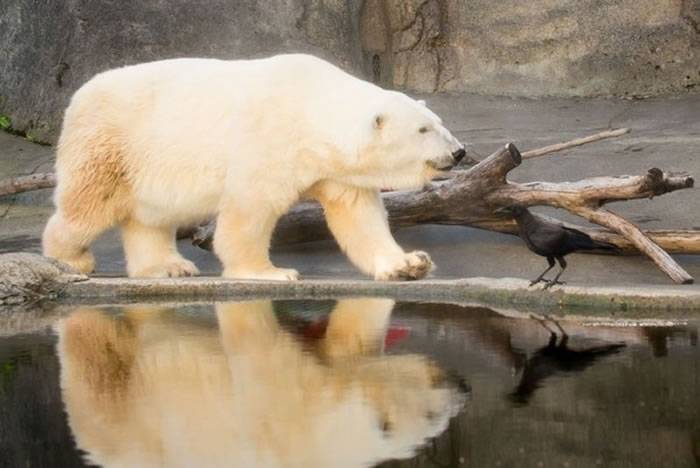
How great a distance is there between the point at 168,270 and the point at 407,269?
5.48 ft

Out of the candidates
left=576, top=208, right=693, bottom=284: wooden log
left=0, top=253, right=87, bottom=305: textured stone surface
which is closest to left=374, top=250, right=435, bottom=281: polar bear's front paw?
left=576, top=208, right=693, bottom=284: wooden log

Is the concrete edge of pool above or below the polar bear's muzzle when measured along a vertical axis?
below

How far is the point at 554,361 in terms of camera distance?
20.6 ft

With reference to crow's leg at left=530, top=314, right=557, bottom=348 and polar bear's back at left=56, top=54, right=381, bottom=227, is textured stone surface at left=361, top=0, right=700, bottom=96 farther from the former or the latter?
crow's leg at left=530, top=314, right=557, bottom=348

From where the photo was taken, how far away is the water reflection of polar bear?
495cm

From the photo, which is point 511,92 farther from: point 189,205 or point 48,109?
point 189,205

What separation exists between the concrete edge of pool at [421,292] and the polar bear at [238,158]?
16.2 inches

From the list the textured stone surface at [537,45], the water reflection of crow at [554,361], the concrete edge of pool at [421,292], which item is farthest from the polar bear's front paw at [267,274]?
the textured stone surface at [537,45]

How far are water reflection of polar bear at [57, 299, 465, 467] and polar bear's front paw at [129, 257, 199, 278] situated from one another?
4.91 ft

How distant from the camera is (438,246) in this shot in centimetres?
1013

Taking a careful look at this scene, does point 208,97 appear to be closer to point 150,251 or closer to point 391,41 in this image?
point 150,251

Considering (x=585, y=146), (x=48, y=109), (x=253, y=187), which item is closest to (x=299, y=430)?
(x=253, y=187)

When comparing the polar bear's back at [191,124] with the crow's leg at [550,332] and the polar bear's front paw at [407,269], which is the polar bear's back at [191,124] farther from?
the crow's leg at [550,332]

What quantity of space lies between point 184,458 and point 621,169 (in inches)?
256
